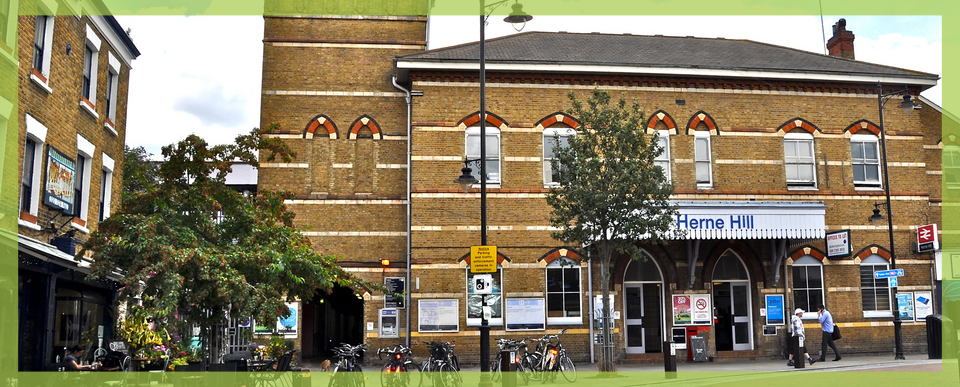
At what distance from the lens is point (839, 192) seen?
2545 centimetres

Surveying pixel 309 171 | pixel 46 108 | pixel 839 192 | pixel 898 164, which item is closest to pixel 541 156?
pixel 309 171

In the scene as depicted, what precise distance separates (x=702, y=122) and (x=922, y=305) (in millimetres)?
8652

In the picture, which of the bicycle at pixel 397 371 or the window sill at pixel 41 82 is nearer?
the window sill at pixel 41 82

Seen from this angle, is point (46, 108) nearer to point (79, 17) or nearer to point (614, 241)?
point (79, 17)

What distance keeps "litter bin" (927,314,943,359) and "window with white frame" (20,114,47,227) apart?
20460mm

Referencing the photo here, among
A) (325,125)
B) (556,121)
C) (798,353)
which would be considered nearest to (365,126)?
(325,125)

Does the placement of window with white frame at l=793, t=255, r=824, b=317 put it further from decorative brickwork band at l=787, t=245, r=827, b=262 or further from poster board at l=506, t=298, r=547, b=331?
poster board at l=506, t=298, r=547, b=331

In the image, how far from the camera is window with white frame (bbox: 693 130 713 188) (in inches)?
991

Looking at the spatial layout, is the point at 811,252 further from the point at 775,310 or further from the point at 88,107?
the point at 88,107

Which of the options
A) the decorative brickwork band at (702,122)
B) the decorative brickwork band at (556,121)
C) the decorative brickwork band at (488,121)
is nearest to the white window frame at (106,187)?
the decorative brickwork band at (488,121)

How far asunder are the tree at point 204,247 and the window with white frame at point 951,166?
2193 centimetres

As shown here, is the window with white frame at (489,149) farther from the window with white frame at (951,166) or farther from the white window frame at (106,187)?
the window with white frame at (951,166)

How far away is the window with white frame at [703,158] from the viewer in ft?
82.6

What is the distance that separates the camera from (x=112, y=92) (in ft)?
68.0
